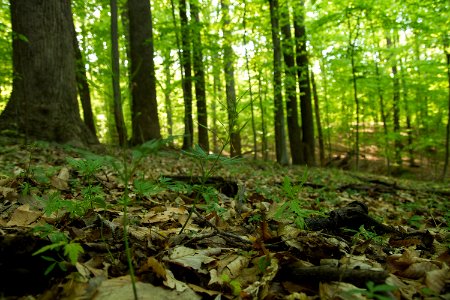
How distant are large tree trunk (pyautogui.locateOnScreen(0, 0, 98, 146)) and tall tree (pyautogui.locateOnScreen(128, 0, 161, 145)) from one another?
9.35 feet

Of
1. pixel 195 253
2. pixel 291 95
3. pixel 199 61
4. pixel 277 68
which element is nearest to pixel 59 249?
pixel 195 253

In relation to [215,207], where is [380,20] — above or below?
above

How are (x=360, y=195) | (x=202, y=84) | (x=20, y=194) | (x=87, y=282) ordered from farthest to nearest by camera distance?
(x=202, y=84)
(x=360, y=195)
(x=20, y=194)
(x=87, y=282)

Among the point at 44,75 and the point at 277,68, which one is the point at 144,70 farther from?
the point at 277,68

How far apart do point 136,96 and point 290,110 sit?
493 centimetres

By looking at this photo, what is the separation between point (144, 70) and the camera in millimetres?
9250

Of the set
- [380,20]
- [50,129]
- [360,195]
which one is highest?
[380,20]

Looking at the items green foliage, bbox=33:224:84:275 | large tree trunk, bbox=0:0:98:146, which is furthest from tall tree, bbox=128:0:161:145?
green foliage, bbox=33:224:84:275

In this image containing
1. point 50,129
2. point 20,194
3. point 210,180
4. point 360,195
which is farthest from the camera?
point 50,129

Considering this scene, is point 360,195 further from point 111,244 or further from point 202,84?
point 202,84

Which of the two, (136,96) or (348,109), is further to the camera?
(348,109)

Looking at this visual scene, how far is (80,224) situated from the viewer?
1.82m

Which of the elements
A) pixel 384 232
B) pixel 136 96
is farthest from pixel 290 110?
pixel 384 232

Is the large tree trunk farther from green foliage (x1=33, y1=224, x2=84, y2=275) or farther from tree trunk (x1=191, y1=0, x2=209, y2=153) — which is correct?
green foliage (x1=33, y1=224, x2=84, y2=275)
